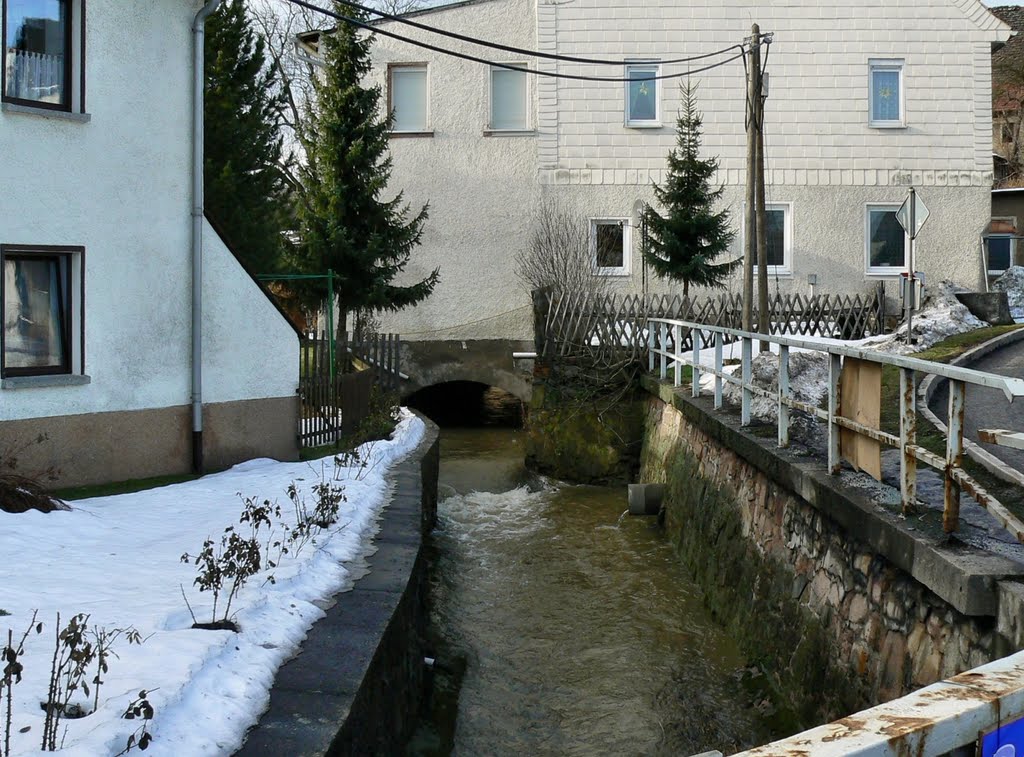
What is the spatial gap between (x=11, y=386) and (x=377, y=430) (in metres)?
5.06

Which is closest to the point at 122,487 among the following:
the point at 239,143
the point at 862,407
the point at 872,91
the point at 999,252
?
the point at 862,407

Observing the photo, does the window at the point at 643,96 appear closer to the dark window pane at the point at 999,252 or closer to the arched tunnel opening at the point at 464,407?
the arched tunnel opening at the point at 464,407

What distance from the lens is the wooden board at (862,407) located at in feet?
A: 21.3

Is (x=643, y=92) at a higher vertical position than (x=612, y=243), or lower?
higher

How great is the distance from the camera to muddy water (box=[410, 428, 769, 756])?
725 centimetres

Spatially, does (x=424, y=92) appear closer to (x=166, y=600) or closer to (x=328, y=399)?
(x=328, y=399)

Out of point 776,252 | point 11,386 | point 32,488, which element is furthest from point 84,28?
point 776,252

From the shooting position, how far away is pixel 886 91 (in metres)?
25.8

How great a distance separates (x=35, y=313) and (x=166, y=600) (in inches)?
210

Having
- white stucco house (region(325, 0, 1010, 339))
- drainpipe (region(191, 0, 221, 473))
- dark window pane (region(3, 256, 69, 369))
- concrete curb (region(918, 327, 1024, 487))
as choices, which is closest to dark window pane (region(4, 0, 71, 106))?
drainpipe (region(191, 0, 221, 473))

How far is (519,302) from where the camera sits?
25.4 metres

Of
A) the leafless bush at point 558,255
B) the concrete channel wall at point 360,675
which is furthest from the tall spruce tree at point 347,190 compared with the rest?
the concrete channel wall at point 360,675

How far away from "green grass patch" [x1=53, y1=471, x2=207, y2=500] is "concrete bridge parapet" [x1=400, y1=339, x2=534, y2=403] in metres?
11.6

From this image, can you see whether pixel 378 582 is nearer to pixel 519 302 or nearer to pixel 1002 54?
pixel 519 302
